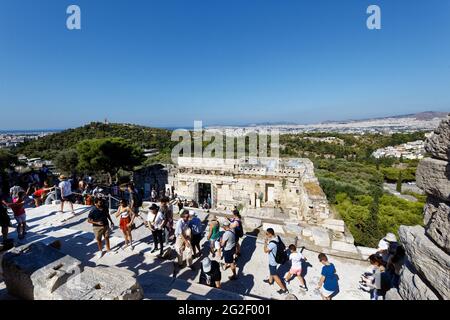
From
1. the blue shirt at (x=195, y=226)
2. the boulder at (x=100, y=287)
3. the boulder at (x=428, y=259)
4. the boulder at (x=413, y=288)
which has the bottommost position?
the blue shirt at (x=195, y=226)

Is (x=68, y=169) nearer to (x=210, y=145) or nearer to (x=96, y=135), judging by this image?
(x=210, y=145)

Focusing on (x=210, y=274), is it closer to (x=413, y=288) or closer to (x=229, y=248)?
(x=229, y=248)

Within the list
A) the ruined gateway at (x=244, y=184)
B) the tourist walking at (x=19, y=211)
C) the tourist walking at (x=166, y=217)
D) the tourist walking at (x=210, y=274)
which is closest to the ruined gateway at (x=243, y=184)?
the ruined gateway at (x=244, y=184)

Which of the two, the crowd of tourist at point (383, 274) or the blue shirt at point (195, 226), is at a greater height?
the blue shirt at point (195, 226)

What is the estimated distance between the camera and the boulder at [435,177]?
5.66ft

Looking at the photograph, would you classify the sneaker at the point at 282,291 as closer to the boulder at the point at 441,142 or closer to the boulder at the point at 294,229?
the boulder at the point at 294,229

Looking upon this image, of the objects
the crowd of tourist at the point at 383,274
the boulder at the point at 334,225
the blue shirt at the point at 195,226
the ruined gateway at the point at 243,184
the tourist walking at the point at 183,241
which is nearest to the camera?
the crowd of tourist at the point at 383,274

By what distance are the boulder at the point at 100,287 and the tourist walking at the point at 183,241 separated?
1432 millimetres

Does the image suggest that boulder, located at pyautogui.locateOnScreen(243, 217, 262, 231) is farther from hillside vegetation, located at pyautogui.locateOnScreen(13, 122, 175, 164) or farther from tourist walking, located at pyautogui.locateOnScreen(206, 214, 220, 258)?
hillside vegetation, located at pyautogui.locateOnScreen(13, 122, 175, 164)

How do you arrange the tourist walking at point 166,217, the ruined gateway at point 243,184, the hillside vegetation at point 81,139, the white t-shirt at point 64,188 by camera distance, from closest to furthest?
the tourist walking at point 166,217 → the white t-shirt at point 64,188 → the ruined gateway at point 243,184 → the hillside vegetation at point 81,139

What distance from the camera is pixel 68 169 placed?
20219 millimetres

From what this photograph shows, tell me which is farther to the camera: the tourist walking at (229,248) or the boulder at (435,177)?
the tourist walking at (229,248)
